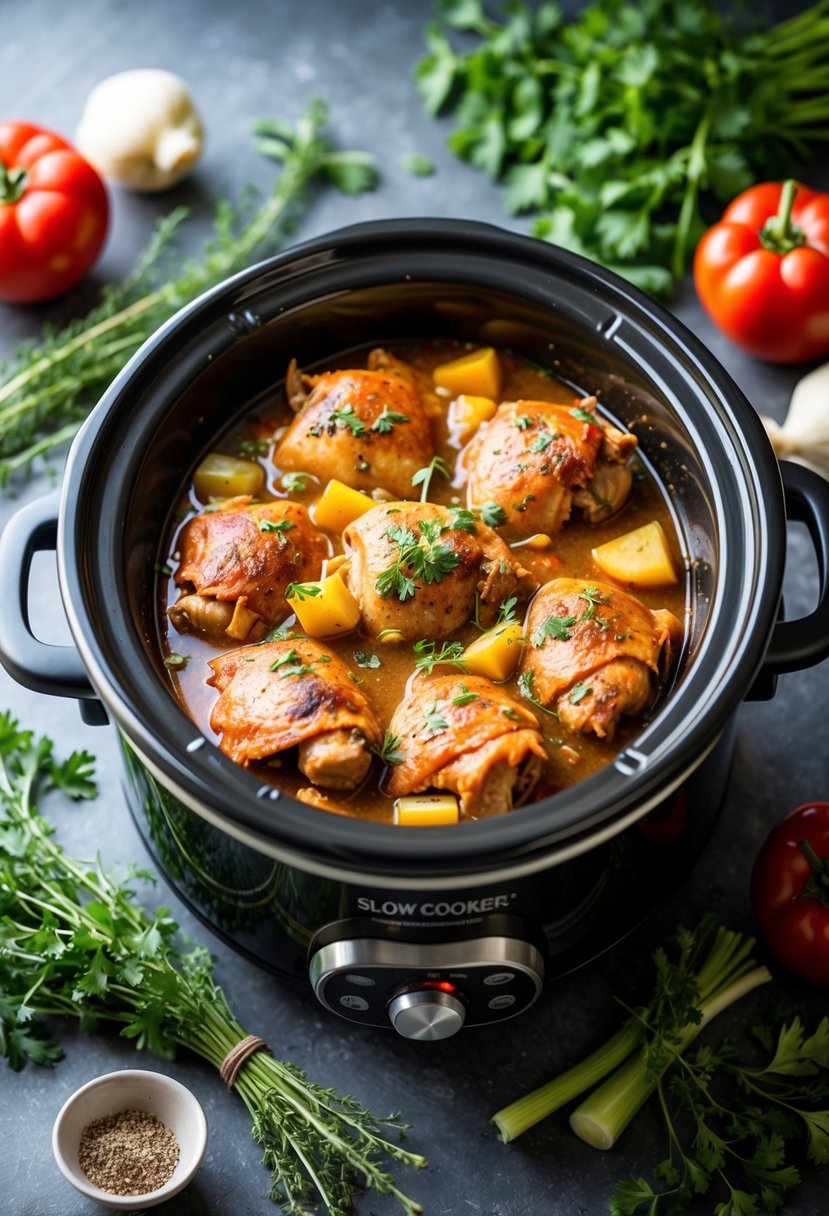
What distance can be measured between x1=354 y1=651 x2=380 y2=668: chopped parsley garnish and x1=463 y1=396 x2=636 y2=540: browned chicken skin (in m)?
0.46

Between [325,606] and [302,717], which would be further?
[325,606]

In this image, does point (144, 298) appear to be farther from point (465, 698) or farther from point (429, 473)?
point (465, 698)

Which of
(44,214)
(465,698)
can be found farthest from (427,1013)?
(44,214)

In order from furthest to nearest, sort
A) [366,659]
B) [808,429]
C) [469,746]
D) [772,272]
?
[772,272], [808,429], [366,659], [469,746]

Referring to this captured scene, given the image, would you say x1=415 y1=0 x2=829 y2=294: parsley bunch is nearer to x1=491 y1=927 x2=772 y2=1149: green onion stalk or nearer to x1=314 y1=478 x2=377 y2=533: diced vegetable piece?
x1=314 y1=478 x2=377 y2=533: diced vegetable piece

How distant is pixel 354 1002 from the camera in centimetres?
287

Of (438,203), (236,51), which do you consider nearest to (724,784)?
(438,203)

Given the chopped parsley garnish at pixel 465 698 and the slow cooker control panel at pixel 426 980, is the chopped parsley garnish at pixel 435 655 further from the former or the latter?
the slow cooker control panel at pixel 426 980

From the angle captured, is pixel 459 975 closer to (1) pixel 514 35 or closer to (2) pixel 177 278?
(2) pixel 177 278

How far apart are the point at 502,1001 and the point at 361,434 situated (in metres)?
1.35

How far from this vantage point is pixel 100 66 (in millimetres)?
4910

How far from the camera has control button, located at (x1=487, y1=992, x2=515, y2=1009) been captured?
2.84 meters

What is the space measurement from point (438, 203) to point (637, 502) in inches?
69.3

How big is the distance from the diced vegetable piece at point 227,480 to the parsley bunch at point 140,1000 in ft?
2.90
